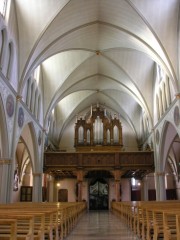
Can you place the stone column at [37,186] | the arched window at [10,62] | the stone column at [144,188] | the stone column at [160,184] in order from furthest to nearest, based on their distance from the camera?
the stone column at [144,188], the stone column at [160,184], the stone column at [37,186], the arched window at [10,62]

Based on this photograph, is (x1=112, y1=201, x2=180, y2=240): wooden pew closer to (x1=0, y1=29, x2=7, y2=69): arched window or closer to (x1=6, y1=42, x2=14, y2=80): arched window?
(x1=0, y1=29, x2=7, y2=69): arched window

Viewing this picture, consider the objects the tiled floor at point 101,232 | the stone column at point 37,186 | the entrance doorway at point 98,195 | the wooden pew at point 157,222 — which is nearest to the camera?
the wooden pew at point 157,222

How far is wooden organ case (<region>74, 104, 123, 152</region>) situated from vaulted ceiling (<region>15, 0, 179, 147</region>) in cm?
385

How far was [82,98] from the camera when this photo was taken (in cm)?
3027

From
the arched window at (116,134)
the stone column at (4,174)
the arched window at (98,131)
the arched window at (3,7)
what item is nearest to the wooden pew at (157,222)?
the stone column at (4,174)

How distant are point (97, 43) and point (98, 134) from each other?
11.2 m

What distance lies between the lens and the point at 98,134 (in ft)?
95.0

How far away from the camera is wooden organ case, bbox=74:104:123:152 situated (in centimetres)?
2722

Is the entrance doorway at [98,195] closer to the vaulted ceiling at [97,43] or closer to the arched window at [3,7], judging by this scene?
the vaulted ceiling at [97,43]

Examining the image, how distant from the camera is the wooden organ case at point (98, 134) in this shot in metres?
27.2

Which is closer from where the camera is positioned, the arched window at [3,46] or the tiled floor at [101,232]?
the tiled floor at [101,232]

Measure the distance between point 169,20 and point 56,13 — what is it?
6.74m

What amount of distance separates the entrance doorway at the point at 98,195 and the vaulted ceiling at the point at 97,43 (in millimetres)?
12035

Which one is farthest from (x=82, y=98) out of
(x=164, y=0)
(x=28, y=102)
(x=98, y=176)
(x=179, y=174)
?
(x=164, y=0)
